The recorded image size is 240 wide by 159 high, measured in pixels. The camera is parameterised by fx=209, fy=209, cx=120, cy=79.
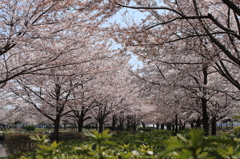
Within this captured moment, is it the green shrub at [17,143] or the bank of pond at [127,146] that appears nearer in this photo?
the bank of pond at [127,146]

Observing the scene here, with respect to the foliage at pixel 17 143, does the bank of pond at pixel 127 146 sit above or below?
above

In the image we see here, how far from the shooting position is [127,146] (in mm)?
2350

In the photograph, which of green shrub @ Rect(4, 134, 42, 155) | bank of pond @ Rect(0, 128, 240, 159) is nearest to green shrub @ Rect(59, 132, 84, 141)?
bank of pond @ Rect(0, 128, 240, 159)

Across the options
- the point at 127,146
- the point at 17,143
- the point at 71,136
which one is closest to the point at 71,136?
the point at 71,136

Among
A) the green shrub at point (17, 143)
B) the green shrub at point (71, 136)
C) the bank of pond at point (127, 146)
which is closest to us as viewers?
the bank of pond at point (127, 146)

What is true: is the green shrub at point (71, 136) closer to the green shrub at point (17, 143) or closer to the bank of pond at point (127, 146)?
the bank of pond at point (127, 146)

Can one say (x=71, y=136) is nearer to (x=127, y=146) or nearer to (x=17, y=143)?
(x=17, y=143)

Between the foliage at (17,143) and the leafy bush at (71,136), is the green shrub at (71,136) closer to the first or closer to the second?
the leafy bush at (71,136)

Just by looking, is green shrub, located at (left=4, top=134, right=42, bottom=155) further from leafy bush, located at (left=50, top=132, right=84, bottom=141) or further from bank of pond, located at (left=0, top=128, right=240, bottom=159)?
leafy bush, located at (left=50, top=132, right=84, bottom=141)

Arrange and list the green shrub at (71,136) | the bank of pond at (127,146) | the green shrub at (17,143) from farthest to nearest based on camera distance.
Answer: the green shrub at (71,136), the green shrub at (17,143), the bank of pond at (127,146)

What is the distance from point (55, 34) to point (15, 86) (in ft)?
18.4

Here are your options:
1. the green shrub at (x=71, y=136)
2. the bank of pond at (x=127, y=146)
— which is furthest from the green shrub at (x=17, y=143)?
the green shrub at (x=71, y=136)

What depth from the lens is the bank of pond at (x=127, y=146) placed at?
1.05 metres

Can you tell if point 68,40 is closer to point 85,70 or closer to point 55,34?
point 55,34
